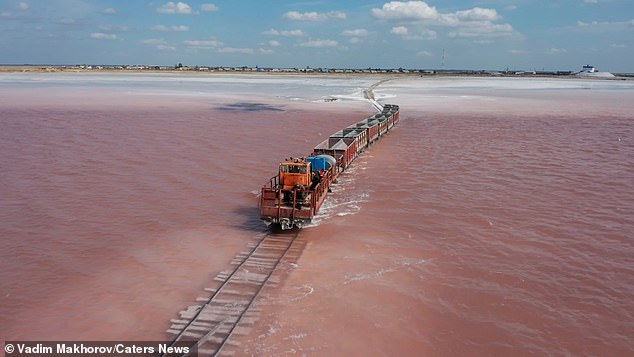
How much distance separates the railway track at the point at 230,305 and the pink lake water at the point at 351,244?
0.40m

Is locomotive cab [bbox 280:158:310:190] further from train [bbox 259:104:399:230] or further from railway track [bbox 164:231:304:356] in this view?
railway track [bbox 164:231:304:356]

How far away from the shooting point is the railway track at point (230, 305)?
37.9ft

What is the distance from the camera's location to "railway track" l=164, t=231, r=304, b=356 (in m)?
11.5

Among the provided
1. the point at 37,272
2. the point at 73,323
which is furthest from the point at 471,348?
the point at 37,272

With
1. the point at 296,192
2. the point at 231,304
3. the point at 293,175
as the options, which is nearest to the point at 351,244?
the point at 296,192

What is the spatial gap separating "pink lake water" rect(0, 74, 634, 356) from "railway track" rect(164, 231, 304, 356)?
0.40 m

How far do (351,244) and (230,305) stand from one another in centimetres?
607

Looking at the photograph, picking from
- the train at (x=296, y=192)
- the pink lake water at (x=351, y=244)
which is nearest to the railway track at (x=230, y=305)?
the pink lake water at (x=351, y=244)

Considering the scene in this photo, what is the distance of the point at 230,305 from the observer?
13.2 meters

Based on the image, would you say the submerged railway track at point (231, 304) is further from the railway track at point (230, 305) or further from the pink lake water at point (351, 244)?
the pink lake water at point (351, 244)

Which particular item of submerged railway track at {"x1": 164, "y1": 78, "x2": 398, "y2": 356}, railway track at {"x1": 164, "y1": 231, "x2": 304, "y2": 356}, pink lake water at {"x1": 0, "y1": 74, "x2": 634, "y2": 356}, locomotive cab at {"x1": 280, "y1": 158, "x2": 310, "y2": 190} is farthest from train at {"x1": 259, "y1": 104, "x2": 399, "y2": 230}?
railway track at {"x1": 164, "y1": 231, "x2": 304, "y2": 356}

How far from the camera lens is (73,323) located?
1246 centimetres

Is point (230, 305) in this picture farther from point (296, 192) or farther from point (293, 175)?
point (293, 175)

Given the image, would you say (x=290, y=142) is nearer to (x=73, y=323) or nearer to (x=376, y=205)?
(x=376, y=205)
